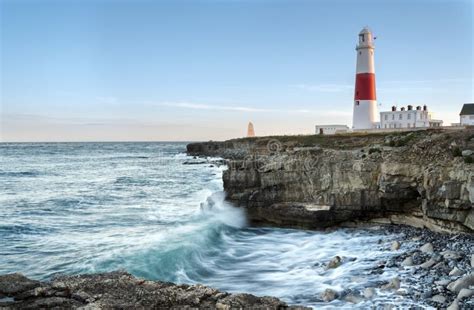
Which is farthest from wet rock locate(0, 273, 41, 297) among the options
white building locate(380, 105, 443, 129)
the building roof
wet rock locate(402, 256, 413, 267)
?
the building roof

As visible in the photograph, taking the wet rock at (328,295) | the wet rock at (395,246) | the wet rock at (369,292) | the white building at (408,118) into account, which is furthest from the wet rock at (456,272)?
the white building at (408,118)

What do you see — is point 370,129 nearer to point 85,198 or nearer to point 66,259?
point 85,198

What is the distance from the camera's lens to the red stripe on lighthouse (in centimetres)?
4341

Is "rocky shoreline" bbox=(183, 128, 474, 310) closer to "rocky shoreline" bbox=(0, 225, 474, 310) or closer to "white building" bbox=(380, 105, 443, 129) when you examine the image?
"rocky shoreline" bbox=(0, 225, 474, 310)

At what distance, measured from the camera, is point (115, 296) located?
6.96 metres

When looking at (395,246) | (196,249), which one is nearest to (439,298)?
(395,246)

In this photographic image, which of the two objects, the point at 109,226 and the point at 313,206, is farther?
the point at 109,226

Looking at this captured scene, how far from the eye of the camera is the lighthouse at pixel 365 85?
43.2 meters

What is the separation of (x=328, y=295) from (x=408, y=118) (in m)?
43.8

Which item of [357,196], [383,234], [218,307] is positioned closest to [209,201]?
[357,196]

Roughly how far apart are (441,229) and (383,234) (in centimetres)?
214

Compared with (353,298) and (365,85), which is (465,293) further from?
(365,85)

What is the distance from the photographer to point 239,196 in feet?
68.5

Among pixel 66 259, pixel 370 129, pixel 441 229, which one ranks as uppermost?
pixel 370 129
